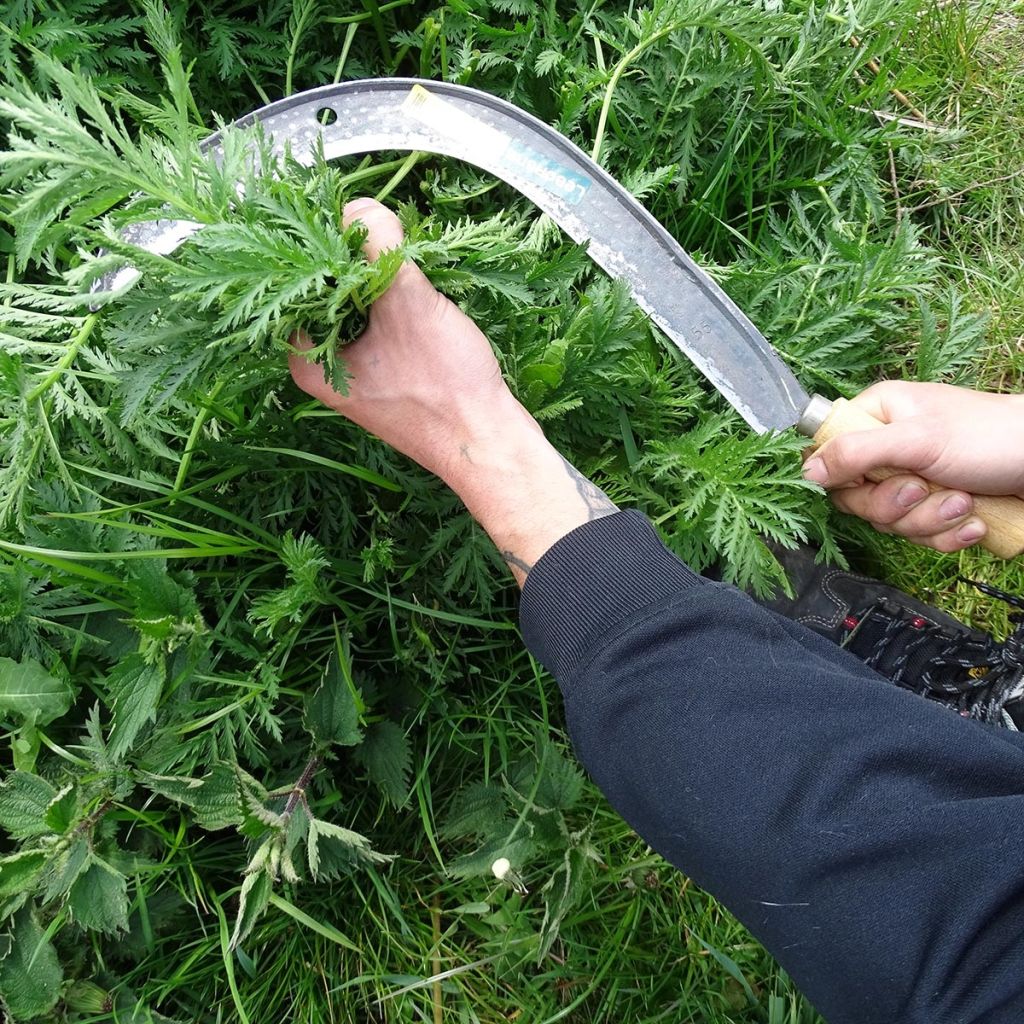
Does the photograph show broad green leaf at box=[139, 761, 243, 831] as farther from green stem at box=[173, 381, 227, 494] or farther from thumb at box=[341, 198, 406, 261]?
thumb at box=[341, 198, 406, 261]

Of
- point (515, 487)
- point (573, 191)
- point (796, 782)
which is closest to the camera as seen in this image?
point (796, 782)

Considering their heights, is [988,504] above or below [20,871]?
above

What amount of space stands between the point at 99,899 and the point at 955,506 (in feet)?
6.72

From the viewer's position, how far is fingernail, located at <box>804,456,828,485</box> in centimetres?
177

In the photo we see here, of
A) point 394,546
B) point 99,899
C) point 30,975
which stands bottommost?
point 30,975

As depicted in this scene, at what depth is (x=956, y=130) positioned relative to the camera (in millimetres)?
2445

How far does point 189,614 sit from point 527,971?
4.15 ft

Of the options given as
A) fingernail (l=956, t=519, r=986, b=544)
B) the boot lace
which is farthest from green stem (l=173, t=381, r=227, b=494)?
the boot lace

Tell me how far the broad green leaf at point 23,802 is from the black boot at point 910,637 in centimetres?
182

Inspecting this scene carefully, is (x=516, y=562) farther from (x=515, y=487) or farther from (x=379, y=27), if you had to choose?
(x=379, y=27)

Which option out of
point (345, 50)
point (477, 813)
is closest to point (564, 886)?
point (477, 813)

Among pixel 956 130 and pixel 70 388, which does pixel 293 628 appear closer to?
pixel 70 388

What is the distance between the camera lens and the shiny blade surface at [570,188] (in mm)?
1859

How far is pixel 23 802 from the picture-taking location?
1.82 metres
